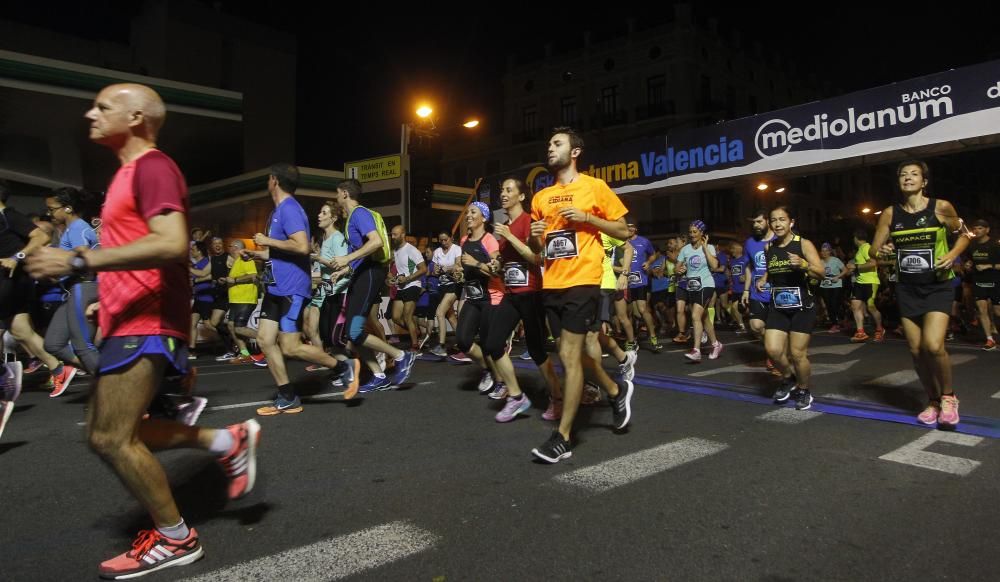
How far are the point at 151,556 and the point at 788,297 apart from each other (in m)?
4.93

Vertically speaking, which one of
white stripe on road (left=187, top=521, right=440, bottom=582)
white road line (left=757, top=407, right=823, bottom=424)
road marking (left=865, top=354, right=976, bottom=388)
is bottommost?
white stripe on road (left=187, top=521, right=440, bottom=582)

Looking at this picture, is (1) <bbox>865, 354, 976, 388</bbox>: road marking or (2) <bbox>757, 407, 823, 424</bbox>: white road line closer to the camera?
(2) <bbox>757, 407, 823, 424</bbox>: white road line

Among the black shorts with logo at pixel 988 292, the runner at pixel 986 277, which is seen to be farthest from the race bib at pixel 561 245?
the black shorts with logo at pixel 988 292

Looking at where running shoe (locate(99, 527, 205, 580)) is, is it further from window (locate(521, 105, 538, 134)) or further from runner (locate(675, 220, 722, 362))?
window (locate(521, 105, 538, 134))

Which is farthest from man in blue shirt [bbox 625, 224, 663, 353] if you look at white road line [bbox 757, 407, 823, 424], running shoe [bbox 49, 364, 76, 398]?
running shoe [bbox 49, 364, 76, 398]

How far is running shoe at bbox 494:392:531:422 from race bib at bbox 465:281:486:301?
128cm

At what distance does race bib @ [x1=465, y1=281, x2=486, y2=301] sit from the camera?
6.12 metres

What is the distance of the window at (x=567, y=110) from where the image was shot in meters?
46.4

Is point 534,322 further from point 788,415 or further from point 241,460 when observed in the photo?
point 241,460

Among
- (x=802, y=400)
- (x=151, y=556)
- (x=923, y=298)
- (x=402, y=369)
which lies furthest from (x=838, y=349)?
(x=151, y=556)

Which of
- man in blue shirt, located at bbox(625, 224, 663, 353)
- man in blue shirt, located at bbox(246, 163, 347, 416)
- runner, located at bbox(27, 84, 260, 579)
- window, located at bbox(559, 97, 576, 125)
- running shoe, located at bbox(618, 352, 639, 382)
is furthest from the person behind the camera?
window, located at bbox(559, 97, 576, 125)

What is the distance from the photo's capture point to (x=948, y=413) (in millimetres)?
4594

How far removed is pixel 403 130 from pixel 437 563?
57.5 feet

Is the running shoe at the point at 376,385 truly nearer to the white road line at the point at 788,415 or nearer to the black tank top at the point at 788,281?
the white road line at the point at 788,415
